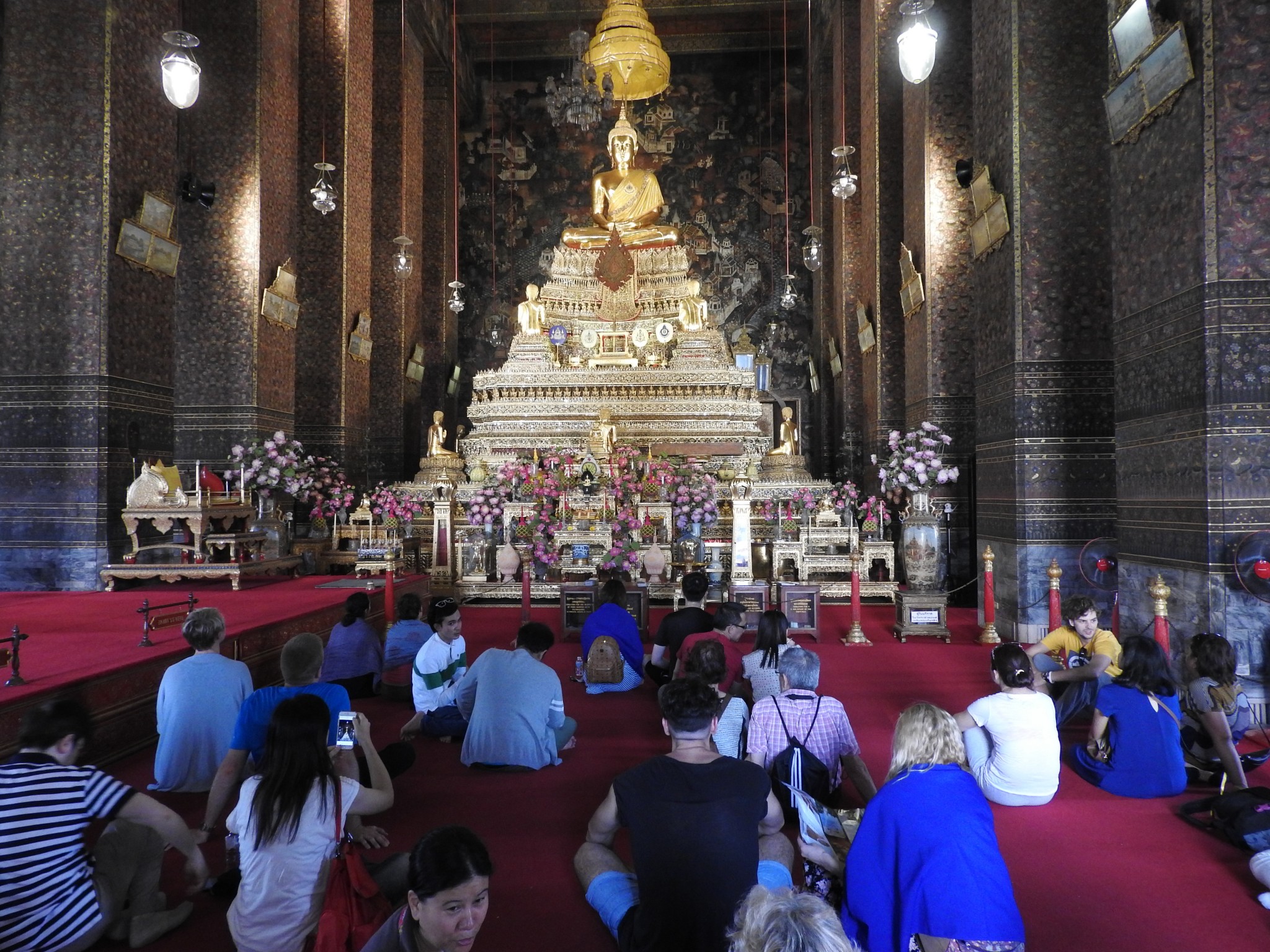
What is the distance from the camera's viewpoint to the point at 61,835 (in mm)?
2203

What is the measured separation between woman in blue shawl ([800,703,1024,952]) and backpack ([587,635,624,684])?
334 cm

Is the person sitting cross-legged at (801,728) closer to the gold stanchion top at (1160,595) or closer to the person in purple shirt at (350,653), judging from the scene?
the gold stanchion top at (1160,595)

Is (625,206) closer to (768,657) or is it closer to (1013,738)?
(768,657)

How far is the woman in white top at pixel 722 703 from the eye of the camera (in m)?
3.41

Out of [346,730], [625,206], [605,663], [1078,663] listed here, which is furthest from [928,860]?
[625,206]

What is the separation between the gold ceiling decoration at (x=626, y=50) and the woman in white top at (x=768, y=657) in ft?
51.4

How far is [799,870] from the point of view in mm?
2992

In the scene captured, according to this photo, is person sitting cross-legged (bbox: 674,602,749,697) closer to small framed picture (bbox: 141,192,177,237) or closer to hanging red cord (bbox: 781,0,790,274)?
small framed picture (bbox: 141,192,177,237)

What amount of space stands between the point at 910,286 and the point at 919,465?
2.91m

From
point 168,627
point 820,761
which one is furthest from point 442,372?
point 820,761

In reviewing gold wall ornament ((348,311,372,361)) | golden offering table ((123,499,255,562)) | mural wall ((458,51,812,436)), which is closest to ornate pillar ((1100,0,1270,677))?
golden offering table ((123,499,255,562))

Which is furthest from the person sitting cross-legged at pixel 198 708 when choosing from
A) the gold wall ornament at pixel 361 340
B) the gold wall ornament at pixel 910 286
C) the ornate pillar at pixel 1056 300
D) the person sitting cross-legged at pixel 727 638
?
the gold wall ornament at pixel 361 340

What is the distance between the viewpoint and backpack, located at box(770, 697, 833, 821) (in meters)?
3.18

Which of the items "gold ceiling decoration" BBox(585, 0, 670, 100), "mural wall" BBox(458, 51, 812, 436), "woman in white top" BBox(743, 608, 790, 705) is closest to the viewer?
"woman in white top" BBox(743, 608, 790, 705)
